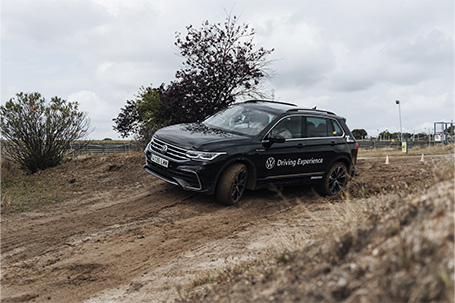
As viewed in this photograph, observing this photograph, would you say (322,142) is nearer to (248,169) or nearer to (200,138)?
(248,169)

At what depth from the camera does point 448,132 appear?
4625cm

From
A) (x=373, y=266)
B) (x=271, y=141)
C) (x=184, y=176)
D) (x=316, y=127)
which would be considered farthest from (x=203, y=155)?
(x=373, y=266)

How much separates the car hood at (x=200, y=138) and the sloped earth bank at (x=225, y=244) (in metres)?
1.31

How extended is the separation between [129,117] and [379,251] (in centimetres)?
3776

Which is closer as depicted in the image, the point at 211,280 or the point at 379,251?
the point at 379,251

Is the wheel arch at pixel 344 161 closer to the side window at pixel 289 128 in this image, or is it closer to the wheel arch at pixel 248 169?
the side window at pixel 289 128

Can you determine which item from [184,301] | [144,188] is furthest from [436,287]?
[144,188]

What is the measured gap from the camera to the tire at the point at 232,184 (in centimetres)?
802

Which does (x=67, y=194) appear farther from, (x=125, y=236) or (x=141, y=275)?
(x=141, y=275)

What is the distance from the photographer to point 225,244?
636 centimetres

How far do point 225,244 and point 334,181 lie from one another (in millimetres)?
4413

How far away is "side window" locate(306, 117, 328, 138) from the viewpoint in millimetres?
9354

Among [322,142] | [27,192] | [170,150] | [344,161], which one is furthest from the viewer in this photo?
[27,192]

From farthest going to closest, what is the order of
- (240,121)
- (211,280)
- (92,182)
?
(92,182) → (240,121) → (211,280)
